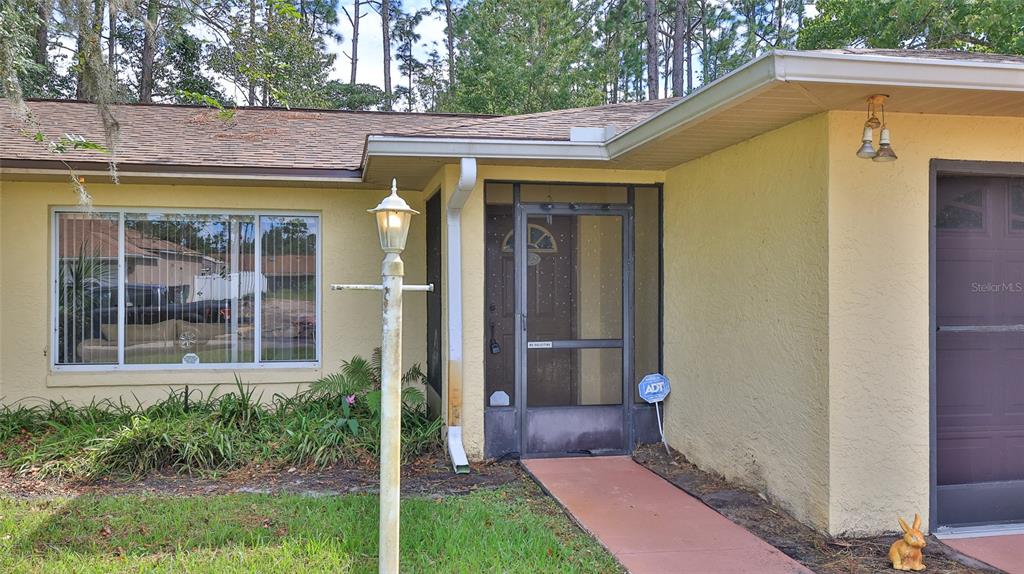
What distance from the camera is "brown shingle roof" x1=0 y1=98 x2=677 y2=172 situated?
6531mm

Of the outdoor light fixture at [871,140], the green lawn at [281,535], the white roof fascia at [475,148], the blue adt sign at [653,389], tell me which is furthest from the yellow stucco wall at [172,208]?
the outdoor light fixture at [871,140]

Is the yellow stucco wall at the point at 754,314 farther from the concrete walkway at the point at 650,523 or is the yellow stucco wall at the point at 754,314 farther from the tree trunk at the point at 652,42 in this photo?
the tree trunk at the point at 652,42

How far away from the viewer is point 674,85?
24109 millimetres

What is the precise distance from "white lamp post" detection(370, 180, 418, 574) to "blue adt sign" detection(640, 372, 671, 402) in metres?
3.71

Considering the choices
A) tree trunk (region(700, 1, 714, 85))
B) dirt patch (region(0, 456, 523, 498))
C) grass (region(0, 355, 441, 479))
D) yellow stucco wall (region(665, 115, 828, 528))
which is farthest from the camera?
tree trunk (region(700, 1, 714, 85))

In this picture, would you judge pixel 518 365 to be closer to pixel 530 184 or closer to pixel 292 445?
pixel 530 184

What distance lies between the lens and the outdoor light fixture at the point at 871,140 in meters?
3.95

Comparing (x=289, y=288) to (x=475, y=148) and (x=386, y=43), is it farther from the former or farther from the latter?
(x=386, y=43)

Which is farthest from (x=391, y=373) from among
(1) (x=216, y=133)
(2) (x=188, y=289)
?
(1) (x=216, y=133)

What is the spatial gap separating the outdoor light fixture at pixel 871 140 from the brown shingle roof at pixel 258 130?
7.65 feet

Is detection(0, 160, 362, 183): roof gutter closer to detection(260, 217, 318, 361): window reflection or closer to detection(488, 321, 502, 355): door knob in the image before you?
detection(260, 217, 318, 361): window reflection

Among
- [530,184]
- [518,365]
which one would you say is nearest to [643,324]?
[518,365]

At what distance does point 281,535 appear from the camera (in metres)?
4.42

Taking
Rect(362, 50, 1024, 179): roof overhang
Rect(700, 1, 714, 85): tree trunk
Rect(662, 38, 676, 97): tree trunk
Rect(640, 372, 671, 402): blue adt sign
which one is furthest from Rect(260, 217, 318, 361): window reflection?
Rect(700, 1, 714, 85): tree trunk
